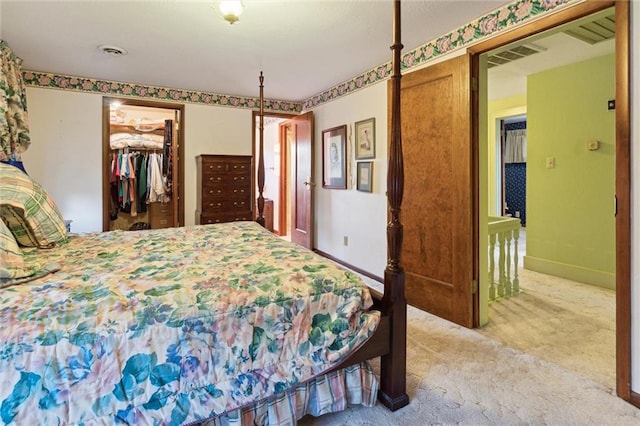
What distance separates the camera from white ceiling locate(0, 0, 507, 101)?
7.50ft

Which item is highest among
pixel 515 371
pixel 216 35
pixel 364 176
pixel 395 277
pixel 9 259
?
pixel 216 35

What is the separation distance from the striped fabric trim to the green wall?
3.21 m

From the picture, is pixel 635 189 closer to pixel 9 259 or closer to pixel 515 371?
pixel 515 371

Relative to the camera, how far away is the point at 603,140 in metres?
3.42

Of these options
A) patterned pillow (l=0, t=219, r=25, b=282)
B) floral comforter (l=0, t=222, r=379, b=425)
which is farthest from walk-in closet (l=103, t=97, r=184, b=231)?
floral comforter (l=0, t=222, r=379, b=425)

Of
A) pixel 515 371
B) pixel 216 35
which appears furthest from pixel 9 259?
pixel 515 371

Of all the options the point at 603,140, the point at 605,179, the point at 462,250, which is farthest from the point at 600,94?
the point at 462,250

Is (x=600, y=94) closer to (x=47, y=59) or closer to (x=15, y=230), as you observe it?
(x=15, y=230)

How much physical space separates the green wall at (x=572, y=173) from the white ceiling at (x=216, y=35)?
1.94 m

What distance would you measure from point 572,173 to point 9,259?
459 cm

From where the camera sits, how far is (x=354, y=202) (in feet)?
13.2

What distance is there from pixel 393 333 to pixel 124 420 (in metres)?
1.07

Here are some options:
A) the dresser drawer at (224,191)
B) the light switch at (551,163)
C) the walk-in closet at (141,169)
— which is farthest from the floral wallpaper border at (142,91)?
the light switch at (551,163)

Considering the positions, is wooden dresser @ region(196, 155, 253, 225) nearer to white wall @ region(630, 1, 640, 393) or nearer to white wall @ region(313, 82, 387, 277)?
white wall @ region(313, 82, 387, 277)
